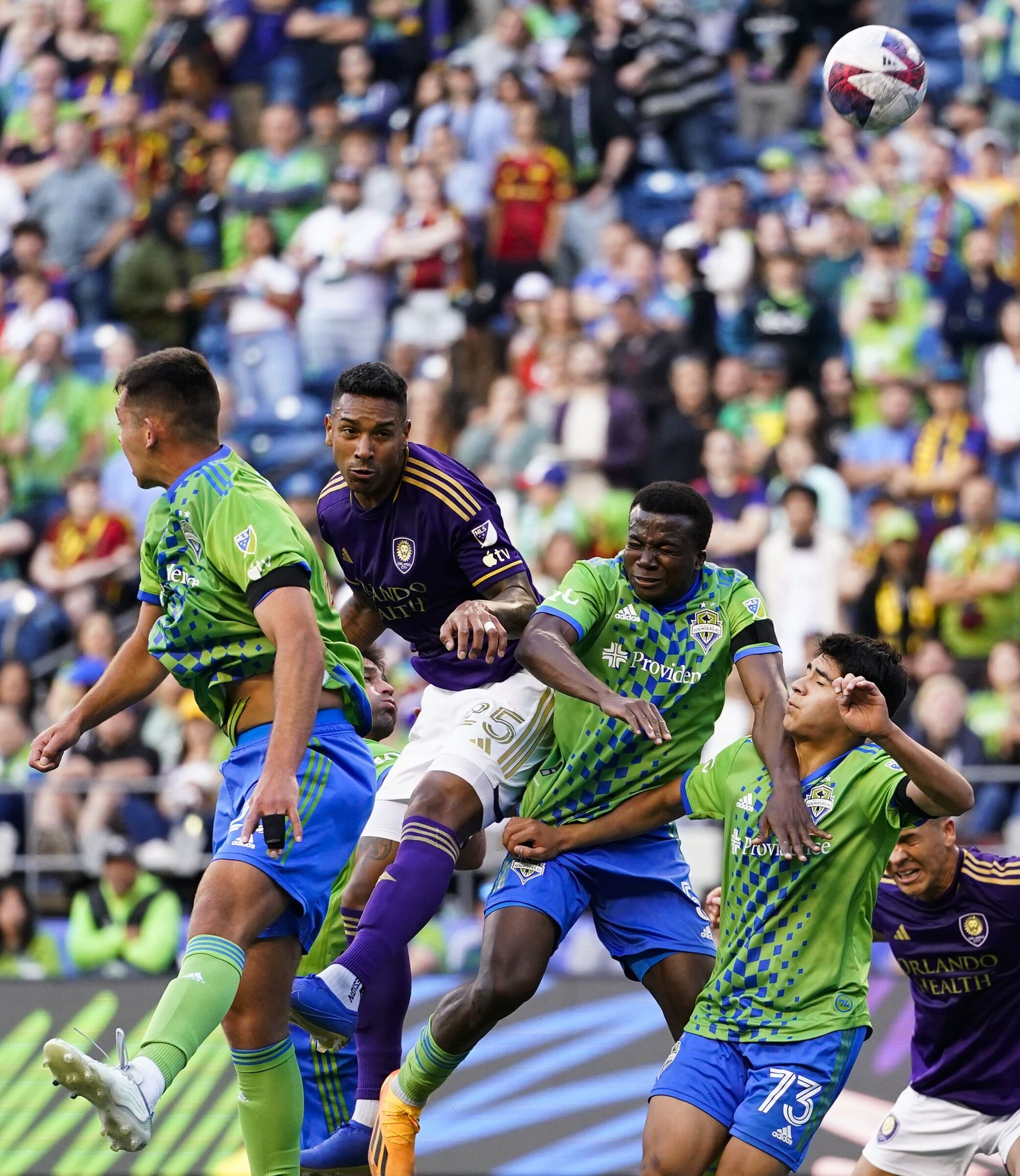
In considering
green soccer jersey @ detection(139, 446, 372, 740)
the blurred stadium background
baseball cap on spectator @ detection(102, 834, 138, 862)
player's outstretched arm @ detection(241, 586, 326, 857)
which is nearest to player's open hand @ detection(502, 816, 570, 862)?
green soccer jersey @ detection(139, 446, 372, 740)

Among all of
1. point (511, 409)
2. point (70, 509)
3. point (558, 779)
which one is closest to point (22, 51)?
point (70, 509)

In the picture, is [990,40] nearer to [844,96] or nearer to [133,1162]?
[844,96]

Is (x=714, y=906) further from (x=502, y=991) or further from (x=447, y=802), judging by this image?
(x=447, y=802)

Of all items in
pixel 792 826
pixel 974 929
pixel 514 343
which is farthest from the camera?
pixel 514 343

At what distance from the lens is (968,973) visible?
757cm

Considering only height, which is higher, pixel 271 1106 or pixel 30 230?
pixel 271 1106

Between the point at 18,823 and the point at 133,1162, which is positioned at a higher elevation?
the point at 18,823

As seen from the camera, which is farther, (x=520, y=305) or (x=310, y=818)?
(x=520, y=305)

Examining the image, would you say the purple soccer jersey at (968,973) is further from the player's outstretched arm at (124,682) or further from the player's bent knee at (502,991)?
the player's outstretched arm at (124,682)

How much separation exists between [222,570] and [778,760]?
1.94m

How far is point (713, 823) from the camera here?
1121 centimetres

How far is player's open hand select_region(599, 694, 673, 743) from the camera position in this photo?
253 inches

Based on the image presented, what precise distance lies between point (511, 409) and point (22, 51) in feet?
24.1

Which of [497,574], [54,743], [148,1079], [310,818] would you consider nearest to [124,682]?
[54,743]
